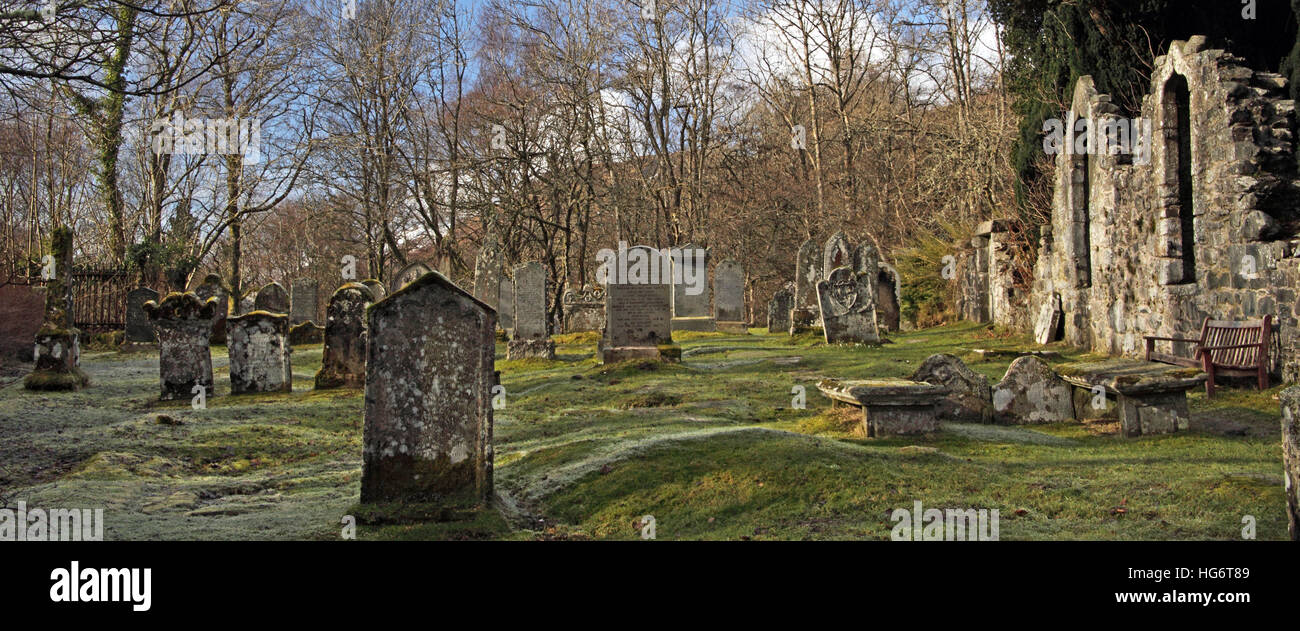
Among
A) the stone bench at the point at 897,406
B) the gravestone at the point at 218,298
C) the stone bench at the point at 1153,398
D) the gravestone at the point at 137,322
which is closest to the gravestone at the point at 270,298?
the gravestone at the point at 218,298

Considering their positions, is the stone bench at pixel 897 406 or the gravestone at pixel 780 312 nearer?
the stone bench at pixel 897 406

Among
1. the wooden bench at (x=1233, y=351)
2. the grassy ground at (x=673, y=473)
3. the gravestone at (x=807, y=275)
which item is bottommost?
the grassy ground at (x=673, y=473)

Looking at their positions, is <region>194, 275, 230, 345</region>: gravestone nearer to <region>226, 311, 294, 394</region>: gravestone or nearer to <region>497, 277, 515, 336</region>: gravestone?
<region>497, 277, 515, 336</region>: gravestone

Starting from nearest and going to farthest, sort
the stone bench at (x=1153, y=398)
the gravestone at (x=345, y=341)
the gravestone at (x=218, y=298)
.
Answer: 1. the stone bench at (x=1153, y=398)
2. the gravestone at (x=345, y=341)
3. the gravestone at (x=218, y=298)

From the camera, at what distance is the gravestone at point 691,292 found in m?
25.3

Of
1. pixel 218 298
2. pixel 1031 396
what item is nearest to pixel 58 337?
pixel 218 298

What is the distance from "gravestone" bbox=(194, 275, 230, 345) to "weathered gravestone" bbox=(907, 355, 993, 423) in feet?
63.1

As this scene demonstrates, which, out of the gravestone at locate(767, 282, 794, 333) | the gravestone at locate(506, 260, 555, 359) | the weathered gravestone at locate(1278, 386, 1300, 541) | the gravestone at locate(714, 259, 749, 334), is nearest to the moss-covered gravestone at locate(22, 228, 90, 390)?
the gravestone at locate(506, 260, 555, 359)

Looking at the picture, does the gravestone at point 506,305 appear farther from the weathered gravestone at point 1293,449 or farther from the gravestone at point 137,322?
the weathered gravestone at point 1293,449

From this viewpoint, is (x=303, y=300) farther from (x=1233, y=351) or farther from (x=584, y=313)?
(x=1233, y=351)

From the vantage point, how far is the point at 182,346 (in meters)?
13.3

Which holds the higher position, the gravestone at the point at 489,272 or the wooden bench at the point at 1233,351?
the gravestone at the point at 489,272

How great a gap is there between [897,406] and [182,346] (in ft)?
36.8

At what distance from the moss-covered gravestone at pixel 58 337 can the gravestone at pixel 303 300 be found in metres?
12.0
